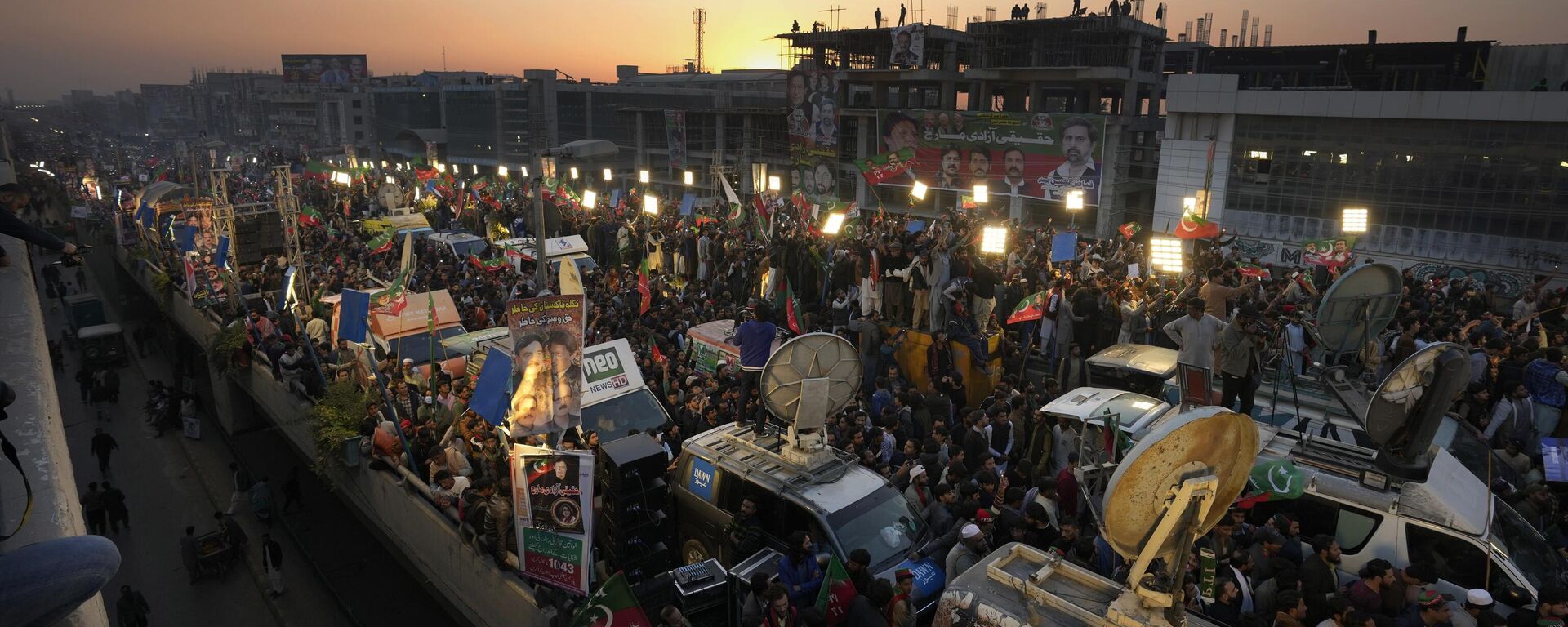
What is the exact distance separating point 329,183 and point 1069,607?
5310 centimetres

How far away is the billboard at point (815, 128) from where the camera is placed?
44438 millimetres

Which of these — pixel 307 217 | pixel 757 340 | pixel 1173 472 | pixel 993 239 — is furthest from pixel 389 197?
pixel 1173 472

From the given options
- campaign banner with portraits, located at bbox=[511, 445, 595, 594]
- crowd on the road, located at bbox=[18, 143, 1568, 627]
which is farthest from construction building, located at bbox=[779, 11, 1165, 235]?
campaign banner with portraits, located at bbox=[511, 445, 595, 594]

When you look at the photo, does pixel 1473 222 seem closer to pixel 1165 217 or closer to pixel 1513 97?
pixel 1513 97

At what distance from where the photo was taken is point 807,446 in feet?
30.1

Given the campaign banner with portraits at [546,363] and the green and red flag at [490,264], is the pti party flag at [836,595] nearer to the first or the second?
the campaign banner with portraits at [546,363]

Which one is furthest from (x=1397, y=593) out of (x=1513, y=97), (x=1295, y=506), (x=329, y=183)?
(x=329, y=183)

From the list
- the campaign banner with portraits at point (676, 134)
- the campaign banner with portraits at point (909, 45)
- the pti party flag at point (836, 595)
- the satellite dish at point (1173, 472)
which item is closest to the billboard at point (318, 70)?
the campaign banner with portraits at point (676, 134)

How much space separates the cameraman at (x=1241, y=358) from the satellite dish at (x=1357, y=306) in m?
0.76

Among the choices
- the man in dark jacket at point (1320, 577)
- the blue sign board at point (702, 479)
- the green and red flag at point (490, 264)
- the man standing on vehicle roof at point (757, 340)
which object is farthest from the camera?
the green and red flag at point (490, 264)

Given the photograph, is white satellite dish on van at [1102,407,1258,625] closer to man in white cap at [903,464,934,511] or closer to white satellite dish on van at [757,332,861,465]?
man in white cap at [903,464,934,511]

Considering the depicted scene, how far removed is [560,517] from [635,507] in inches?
38.1

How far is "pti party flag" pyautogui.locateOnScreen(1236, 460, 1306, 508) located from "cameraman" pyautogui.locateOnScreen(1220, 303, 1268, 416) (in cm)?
230

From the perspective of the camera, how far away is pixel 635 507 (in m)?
8.86
